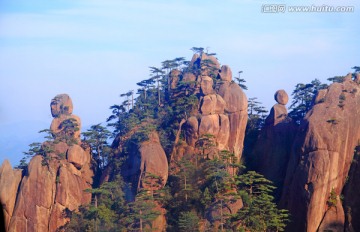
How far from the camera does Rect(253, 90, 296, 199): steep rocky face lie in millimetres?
25344

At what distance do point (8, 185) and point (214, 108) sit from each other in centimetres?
1002

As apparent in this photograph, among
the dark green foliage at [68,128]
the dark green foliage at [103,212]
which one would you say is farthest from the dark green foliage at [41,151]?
the dark green foliage at [103,212]

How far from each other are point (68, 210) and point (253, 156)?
9111 mm

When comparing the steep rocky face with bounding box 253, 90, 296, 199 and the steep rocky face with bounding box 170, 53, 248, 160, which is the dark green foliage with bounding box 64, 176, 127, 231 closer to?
the steep rocky face with bounding box 170, 53, 248, 160

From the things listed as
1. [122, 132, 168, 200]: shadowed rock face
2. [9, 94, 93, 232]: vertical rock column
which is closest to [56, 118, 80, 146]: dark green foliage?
[9, 94, 93, 232]: vertical rock column

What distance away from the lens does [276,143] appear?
25938mm

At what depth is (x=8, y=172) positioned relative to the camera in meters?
24.2

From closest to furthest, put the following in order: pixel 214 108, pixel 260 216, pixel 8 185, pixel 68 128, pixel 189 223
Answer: pixel 260 216
pixel 189 223
pixel 8 185
pixel 214 108
pixel 68 128

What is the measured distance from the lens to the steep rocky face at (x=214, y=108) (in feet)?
82.6

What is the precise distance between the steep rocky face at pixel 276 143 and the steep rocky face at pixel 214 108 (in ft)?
3.46

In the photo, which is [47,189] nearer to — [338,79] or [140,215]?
[140,215]

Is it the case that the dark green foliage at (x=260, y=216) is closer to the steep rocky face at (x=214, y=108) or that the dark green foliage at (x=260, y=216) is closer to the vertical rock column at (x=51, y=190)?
the steep rocky face at (x=214, y=108)

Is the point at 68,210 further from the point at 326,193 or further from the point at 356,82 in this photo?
the point at 356,82

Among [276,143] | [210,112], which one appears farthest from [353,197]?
[210,112]
